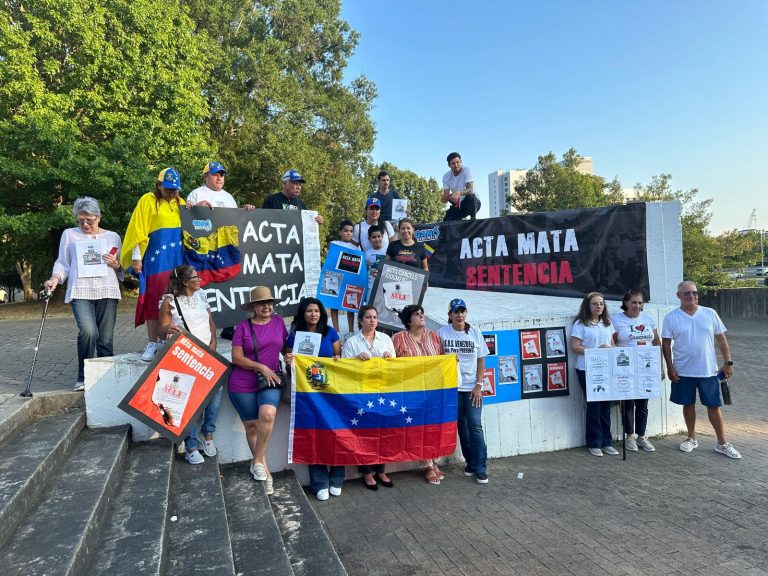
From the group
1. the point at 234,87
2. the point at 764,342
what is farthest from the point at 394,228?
the point at 234,87

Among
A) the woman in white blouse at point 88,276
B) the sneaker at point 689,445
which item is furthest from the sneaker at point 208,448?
the sneaker at point 689,445

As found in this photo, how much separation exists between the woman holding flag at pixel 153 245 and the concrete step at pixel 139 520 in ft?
4.19

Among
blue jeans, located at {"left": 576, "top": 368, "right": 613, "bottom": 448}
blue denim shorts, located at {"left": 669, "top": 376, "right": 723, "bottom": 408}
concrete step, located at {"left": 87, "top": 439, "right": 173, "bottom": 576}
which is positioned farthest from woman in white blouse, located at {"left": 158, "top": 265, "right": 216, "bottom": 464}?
blue denim shorts, located at {"left": 669, "top": 376, "right": 723, "bottom": 408}

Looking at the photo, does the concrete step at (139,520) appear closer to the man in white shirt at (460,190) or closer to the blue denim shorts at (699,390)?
the blue denim shorts at (699,390)

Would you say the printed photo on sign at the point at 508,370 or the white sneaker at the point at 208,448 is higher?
the printed photo on sign at the point at 508,370

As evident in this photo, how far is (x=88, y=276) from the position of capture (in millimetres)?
4855

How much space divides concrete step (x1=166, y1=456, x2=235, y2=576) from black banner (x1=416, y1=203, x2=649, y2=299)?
5362mm

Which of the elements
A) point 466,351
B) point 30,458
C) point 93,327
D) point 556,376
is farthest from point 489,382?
point 30,458

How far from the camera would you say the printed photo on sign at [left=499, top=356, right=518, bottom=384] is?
6.40 meters

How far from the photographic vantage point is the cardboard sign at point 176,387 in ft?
14.0

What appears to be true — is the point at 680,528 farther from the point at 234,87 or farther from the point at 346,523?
the point at 234,87

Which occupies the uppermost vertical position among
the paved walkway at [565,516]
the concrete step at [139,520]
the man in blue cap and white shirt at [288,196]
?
the man in blue cap and white shirt at [288,196]

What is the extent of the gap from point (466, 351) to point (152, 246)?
3.53 meters

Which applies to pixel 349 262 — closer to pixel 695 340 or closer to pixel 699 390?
pixel 695 340
